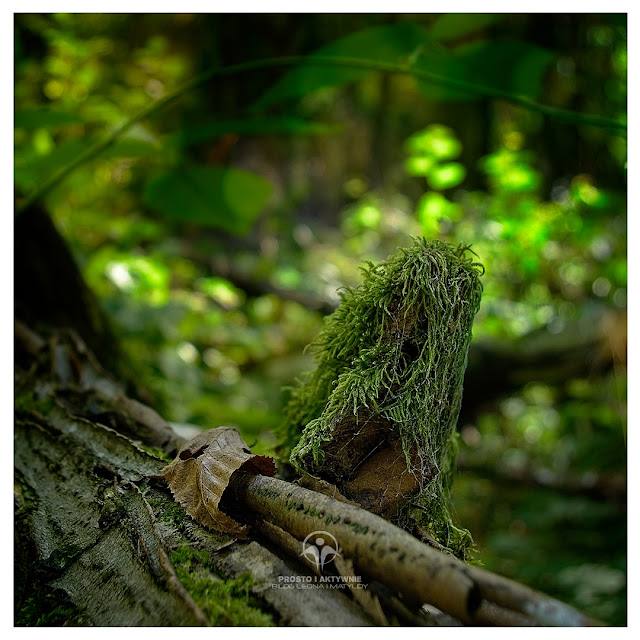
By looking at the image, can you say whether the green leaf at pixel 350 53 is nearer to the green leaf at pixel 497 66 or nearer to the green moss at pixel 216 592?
the green leaf at pixel 497 66

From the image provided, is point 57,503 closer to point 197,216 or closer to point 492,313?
point 197,216

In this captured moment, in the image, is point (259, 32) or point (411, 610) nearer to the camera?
point (411, 610)

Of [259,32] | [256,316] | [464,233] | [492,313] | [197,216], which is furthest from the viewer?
[256,316]

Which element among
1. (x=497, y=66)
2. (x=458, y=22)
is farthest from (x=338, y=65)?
(x=497, y=66)

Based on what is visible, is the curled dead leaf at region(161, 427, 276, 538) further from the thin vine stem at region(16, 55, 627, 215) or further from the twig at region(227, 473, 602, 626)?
the thin vine stem at region(16, 55, 627, 215)

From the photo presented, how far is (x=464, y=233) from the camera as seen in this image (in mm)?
2736

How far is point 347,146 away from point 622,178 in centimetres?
212

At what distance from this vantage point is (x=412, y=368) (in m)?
0.62

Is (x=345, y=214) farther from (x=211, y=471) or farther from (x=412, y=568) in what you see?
(x=412, y=568)

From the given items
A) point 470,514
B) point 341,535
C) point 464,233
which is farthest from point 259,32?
point 470,514

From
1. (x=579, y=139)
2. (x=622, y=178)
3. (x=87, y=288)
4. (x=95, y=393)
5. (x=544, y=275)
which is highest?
(x=579, y=139)

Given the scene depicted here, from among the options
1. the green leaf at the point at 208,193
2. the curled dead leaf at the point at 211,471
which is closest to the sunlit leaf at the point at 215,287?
the green leaf at the point at 208,193

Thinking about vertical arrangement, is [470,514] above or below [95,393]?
below

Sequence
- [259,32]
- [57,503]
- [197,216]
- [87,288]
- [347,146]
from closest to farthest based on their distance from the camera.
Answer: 1. [57,503]
2. [87,288]
3. [197,216]
4. [259,32]
5. [347,146]
